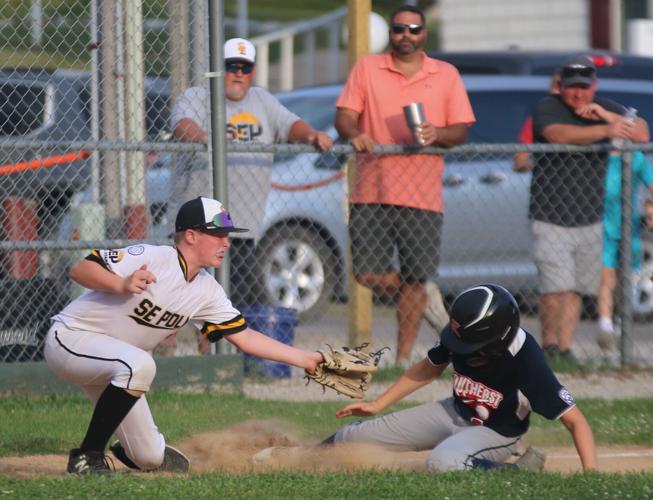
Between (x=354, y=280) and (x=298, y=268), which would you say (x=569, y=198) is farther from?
(x=298, y=268)

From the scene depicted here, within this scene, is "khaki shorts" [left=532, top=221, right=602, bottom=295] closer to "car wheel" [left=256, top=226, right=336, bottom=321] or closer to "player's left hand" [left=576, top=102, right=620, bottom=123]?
"player's left hand" [left=576, top=102, right=620, bottom=123]

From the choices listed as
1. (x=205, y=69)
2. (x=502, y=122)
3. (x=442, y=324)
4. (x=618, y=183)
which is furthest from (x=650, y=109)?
(x=205, y=69)

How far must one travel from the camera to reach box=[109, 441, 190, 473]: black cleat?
637 cm

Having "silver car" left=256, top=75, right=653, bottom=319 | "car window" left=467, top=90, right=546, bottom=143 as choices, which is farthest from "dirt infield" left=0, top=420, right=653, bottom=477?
"car window" left=467, top=90, right=546, bottom=143

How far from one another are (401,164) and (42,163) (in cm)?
235

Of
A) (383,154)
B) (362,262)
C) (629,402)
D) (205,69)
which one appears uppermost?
(205,69)

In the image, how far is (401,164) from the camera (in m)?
8.70

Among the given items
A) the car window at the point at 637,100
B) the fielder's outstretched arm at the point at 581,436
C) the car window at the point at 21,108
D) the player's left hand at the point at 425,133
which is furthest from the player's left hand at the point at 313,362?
the car window at the point at 637,100

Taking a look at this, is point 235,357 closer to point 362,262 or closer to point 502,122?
point 362,262

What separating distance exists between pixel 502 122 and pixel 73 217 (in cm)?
436

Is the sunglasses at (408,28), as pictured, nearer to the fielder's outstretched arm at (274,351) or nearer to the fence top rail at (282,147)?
the fence top rail at (282,147)

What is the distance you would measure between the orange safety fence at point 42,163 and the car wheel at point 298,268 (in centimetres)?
191

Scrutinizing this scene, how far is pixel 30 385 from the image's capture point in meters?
8.18

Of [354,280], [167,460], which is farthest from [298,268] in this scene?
[167,460]
